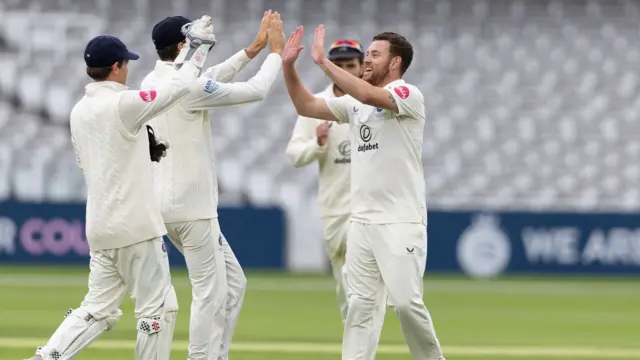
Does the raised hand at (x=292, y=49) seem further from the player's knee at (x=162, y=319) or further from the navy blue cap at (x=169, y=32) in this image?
the player's knee at (x=162, y=319)

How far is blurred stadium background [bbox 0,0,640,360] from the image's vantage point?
13.8 metres

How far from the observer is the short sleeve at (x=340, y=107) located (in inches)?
278

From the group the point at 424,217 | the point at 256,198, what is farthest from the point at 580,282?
the point at 424,217

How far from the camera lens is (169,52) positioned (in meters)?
7.06

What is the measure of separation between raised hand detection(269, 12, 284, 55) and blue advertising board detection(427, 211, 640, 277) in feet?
32.4

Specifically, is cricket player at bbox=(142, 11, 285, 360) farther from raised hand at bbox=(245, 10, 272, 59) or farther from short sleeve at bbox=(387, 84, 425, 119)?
short sleeve at bbox=(387, 84, 425, 119)

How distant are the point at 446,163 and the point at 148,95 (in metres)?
13.8

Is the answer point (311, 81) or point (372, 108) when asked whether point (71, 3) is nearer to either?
point (311, 81)

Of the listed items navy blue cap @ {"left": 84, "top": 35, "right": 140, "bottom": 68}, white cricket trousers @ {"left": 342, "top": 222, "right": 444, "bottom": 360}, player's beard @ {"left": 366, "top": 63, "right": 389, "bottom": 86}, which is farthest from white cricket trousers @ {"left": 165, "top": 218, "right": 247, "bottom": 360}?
player's beard @ {"left": 366, "top": 63, "right": 389, "bottom": 86}

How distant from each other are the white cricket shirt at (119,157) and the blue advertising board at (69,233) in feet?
33.9

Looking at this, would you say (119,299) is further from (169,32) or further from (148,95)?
(169,32)

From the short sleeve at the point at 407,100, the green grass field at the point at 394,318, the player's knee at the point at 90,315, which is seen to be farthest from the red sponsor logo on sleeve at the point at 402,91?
the green grass field at the point at 394,318

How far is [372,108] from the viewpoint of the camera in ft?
22.6

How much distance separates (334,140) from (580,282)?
318 inches
